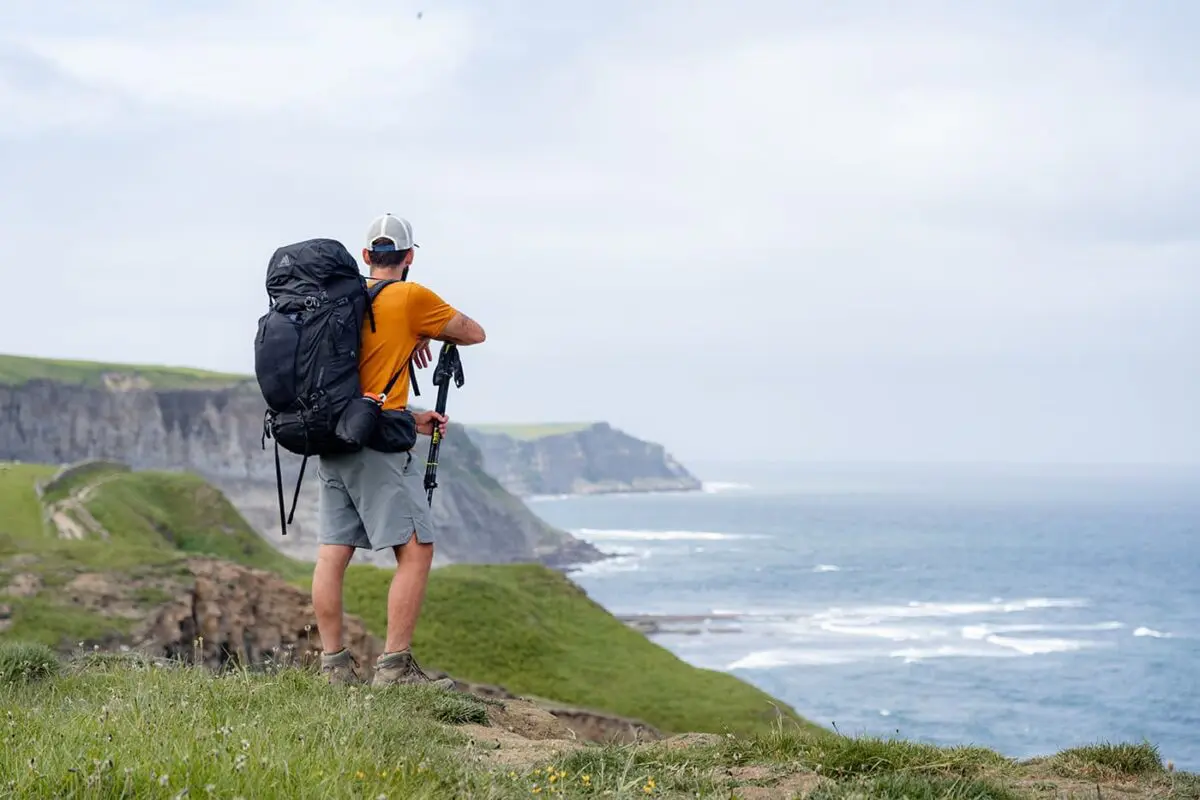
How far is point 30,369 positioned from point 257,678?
115m

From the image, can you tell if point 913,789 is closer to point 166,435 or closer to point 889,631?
point 889,631

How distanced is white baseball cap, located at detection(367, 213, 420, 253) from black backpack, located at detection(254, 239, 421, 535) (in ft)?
1.55

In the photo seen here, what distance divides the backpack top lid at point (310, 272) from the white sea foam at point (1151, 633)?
114 m

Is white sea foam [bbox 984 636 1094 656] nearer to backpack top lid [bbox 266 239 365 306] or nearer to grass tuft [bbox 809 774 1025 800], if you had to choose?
backpack top lid [bbox 266 239 365 306]

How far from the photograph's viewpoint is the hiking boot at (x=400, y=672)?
840 cm

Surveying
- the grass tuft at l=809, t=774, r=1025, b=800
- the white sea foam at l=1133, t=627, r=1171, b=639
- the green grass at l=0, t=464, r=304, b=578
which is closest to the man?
the grass tuft at l=809, t=774, r=1025, b=800

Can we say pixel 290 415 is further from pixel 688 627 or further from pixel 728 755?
pixel 688 627

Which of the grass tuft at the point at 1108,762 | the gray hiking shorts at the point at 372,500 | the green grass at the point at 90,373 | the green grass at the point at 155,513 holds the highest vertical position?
the green grass at the point at 90,373

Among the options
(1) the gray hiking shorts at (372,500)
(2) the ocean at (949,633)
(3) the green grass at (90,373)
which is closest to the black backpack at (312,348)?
(1) the gray hiking shorts at (372,500)

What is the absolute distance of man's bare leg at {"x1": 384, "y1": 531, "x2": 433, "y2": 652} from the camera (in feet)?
27.5

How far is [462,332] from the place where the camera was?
852cm

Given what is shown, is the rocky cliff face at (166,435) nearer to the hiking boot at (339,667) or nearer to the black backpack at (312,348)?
the hiking boot at (339,667)

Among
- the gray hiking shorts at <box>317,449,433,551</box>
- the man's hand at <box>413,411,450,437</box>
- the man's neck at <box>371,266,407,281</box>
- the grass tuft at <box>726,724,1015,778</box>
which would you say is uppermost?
the man's neck at <box>371,266,407,281</box>

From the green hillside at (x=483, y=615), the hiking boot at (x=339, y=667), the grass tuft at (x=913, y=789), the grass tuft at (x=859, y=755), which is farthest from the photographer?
the green hillside at (x=483, y=615)
